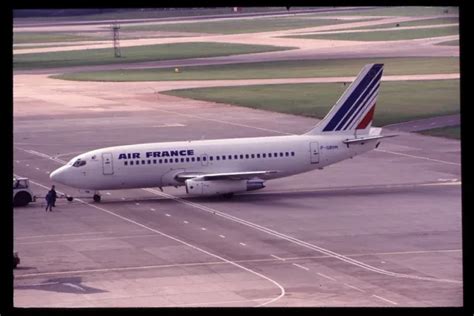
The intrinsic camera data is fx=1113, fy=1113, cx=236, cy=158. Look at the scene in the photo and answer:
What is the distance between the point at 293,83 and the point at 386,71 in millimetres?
13322

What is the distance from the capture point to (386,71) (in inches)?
4552

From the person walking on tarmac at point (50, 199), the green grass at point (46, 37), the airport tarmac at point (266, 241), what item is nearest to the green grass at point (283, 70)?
the airport tarmac at point (266, 241)

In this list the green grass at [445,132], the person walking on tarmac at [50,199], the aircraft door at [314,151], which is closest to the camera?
the person walking on tarmac at [50,199]

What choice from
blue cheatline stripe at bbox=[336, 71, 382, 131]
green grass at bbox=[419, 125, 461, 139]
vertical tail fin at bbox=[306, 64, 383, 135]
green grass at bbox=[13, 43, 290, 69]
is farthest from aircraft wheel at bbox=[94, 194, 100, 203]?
green grass at bbox=[13, 43, 290, 69]

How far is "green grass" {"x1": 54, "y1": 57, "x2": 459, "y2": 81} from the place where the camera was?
4540 inches

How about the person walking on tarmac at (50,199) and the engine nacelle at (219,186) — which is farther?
the engine nacelle at (219,186)

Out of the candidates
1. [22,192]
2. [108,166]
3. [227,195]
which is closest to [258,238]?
[227,195]

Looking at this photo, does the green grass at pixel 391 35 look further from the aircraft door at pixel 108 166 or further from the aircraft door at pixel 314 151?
the aircraft door at pixel 108 166

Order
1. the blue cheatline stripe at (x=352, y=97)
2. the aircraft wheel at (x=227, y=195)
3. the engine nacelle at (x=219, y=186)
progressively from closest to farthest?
the engine nacelle at (x=219, y=186)
the aircraft wheel at (x=227, y=195)
the blue cheatline stripe at (x=352, y=97)

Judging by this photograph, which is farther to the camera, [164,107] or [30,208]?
[164,107]

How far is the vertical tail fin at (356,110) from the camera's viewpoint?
54.2 m

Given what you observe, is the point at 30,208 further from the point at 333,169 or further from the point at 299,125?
the point at 299,125

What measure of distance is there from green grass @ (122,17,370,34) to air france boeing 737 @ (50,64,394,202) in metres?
124

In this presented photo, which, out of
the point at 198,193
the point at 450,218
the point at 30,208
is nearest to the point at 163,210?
the point at 198,193
